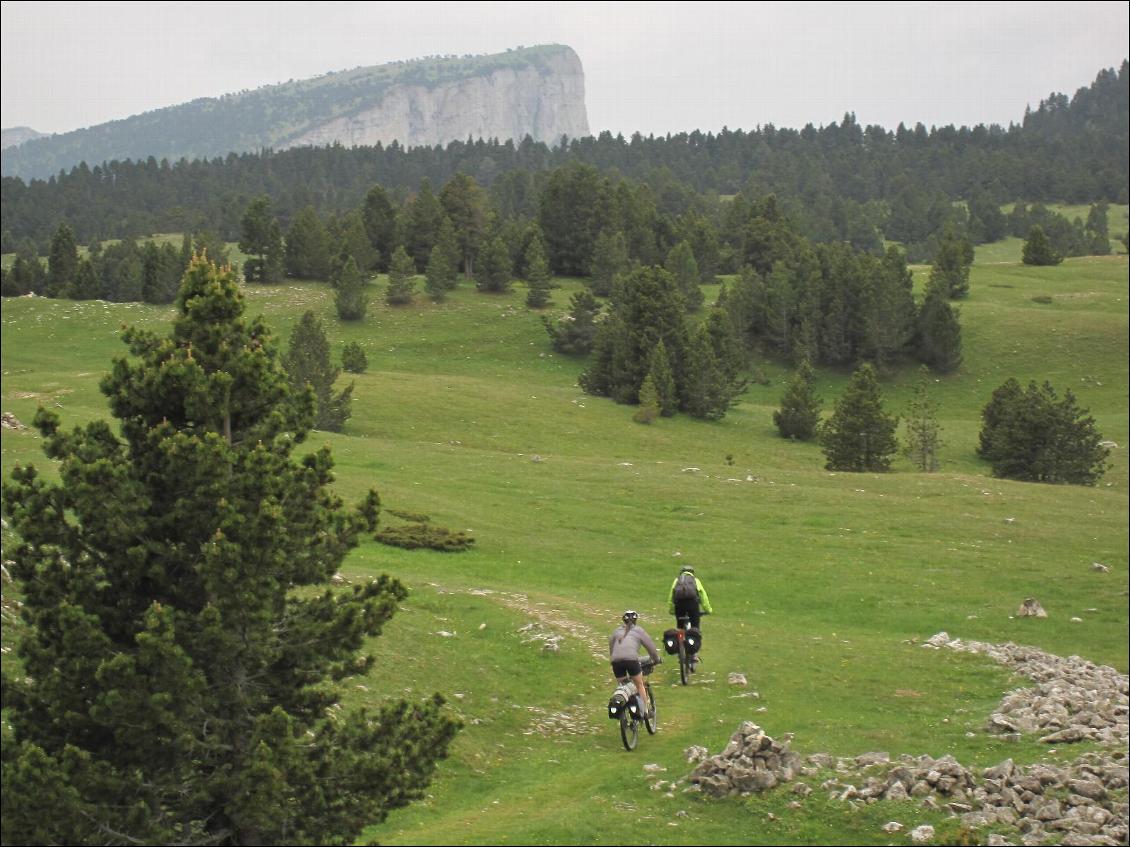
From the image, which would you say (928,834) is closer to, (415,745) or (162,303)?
(415,745)

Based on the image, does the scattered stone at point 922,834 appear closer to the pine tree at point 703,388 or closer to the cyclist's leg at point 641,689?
the cyclist's leg at point 641,689

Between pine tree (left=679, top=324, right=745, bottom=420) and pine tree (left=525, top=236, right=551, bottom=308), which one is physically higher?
pine tree (left=525, top=236, right=551, bottom=308)

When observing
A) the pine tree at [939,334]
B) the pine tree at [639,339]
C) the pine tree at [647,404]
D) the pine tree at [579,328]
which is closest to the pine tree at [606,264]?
the pine tree at [579,328]

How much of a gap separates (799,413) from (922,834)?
63705mm

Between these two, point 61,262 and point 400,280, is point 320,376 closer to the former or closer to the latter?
point 400,280

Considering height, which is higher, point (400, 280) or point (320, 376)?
point (400, 280)

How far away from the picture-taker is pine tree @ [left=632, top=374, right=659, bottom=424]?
258ft

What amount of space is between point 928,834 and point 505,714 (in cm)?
993

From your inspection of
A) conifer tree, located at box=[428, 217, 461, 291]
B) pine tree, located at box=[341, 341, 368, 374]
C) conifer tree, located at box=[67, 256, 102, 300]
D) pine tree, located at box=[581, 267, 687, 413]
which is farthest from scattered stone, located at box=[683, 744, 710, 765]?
conifer tree, located at box=[67, 256, 102, 300]

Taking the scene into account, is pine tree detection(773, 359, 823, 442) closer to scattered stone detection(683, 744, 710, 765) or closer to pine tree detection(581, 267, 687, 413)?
pine tree detection(581, 267, 687, 413)

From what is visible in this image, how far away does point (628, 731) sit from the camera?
21.5 m

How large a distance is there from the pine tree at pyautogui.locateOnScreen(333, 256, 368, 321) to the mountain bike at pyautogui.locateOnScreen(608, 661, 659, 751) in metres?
91.1

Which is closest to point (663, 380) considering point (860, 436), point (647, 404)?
point (647, 404)

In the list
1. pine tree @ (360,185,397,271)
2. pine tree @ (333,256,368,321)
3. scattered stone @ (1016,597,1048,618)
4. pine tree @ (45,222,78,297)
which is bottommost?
scattered stone @ (1016,597,1048,618)
